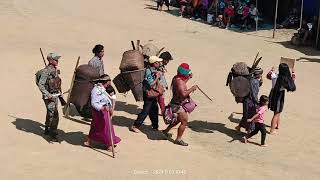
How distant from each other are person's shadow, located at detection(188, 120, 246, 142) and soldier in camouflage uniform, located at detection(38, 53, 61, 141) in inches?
113

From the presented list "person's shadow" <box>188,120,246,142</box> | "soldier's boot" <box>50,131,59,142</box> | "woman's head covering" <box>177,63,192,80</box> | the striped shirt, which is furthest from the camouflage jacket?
"person's shadow" <box>188,120,246,142</box>

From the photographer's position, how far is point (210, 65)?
1731 centimetres

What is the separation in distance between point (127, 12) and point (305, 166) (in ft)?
56.6

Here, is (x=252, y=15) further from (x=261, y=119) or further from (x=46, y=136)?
(x=46, y=136)

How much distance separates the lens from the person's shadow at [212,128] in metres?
11.2

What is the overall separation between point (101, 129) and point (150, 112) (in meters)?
1.62

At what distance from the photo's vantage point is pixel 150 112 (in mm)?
10945

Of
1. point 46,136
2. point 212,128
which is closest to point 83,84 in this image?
point 46,136

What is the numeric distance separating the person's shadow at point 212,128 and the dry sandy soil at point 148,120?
20 mm

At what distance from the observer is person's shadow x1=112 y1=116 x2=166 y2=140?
10.8 metres

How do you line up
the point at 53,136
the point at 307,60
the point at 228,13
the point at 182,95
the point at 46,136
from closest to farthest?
the point at 182,95
the point at 53,136
the point at 46,136
the point at 307,60
the point at 228,13

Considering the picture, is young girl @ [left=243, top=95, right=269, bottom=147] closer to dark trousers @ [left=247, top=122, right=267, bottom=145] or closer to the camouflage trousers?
dark trousers @ [left=247, top=122, right=267, bottom=145]

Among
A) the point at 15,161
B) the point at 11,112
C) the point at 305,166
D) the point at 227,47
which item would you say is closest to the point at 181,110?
the point at 305,166

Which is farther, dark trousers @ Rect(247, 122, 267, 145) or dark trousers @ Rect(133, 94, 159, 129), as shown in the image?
dark trousers @ Rect(133, 94, 159, 129)
